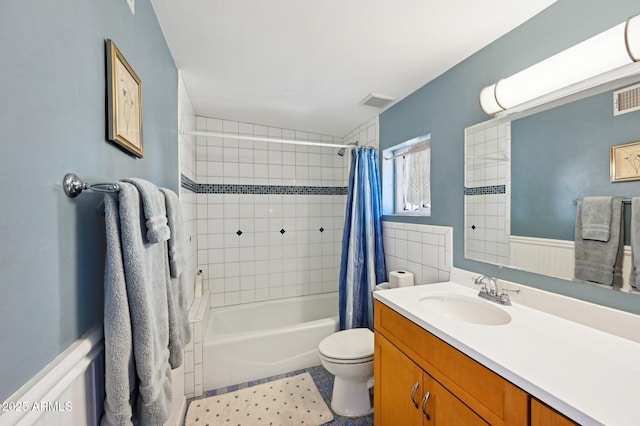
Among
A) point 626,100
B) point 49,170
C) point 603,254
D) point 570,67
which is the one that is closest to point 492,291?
point 603,254

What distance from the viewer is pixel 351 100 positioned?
217 cm

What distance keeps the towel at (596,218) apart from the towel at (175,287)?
5.41 feet

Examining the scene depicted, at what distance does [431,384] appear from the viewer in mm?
1020

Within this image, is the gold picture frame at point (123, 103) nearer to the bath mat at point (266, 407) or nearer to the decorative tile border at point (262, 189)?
the decorative tile border at point (262, 189)

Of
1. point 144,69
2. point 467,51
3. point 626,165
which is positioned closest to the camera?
point 626,165

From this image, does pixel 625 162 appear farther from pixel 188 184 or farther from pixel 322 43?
pixel 188 184

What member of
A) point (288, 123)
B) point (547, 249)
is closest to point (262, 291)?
point (288, 123)

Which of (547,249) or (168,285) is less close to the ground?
(547,249)

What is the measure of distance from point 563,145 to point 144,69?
6.09 ft

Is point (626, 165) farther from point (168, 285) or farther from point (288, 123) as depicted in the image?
point (288, 123)

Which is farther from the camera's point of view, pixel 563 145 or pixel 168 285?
pixel 563 145

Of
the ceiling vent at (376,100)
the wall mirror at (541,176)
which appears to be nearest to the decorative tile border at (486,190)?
the wall mirror at (541,176)

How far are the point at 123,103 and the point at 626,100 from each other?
179 cm

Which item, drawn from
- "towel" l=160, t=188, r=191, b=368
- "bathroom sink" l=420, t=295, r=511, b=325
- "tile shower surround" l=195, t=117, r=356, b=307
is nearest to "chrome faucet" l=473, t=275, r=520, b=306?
"bathroom sink" l=420, t=295, r=511, b=325
